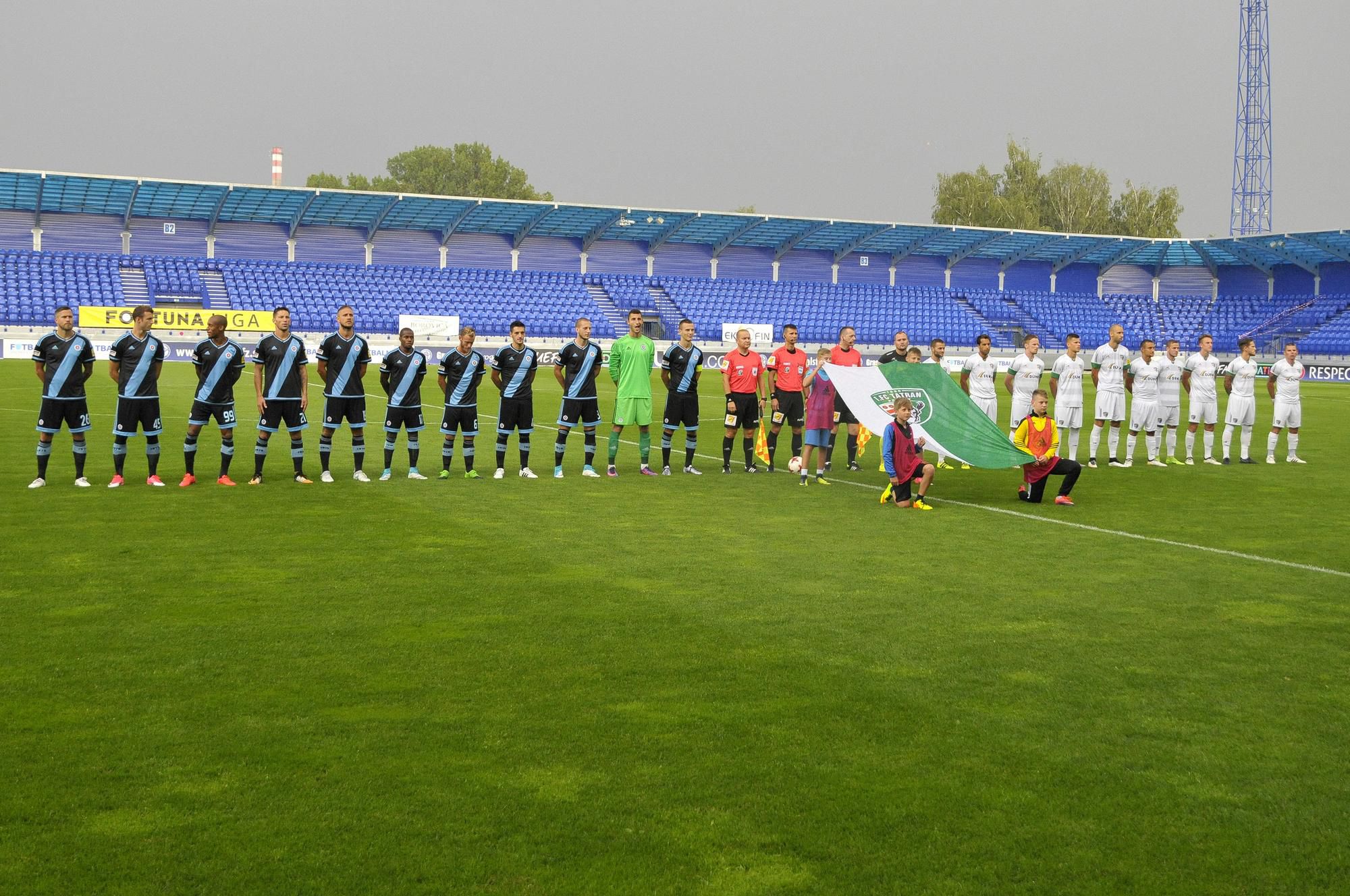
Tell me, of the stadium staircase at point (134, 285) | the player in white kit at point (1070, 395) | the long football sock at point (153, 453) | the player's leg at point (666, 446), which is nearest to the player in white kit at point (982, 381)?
the player in white kit at point (1070, 395)

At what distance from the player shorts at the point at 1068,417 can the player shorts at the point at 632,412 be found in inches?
247

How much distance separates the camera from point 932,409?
14.4m

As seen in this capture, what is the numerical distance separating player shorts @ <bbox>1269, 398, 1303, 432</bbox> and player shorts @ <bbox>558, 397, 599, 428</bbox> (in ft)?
36.0

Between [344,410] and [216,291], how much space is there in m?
42.5

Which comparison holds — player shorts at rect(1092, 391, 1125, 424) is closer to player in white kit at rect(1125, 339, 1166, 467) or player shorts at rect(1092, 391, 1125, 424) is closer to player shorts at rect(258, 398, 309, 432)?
player in white kit at rect(1125, 339, 1166, 467)

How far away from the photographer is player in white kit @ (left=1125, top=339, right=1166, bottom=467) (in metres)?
18.5

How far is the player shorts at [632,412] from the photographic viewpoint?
49.6 feet

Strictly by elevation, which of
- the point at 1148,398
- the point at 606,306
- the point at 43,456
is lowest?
the point at 43,456

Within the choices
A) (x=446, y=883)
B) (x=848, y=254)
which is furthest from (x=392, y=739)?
(x=848, y=254)

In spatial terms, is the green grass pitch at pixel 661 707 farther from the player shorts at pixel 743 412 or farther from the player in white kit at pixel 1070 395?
the player in white kit at pixel 1070 395

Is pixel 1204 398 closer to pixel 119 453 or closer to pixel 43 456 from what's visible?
pixel 119 453

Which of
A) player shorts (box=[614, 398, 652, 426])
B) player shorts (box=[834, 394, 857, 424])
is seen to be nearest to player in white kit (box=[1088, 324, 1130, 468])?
player shorts (box=[834, 394, 857, 424])

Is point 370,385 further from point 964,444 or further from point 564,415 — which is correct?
point 964,444

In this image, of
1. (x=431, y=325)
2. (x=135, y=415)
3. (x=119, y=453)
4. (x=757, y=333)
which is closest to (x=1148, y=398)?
(x=135, y=415)
